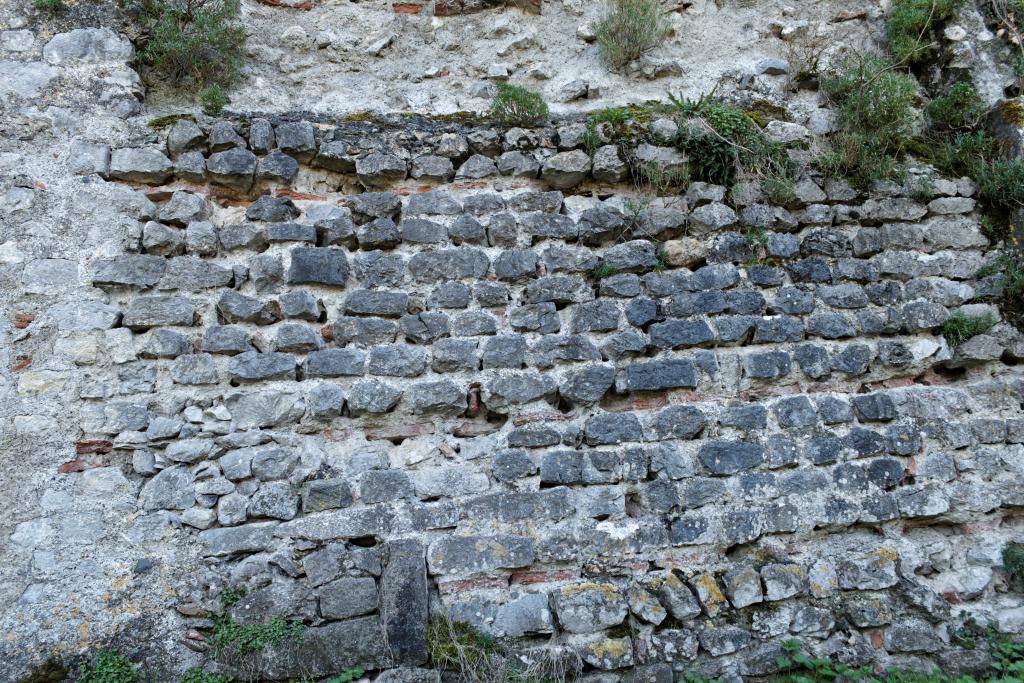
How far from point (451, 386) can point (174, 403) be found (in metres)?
1.25

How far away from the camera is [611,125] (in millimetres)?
4090

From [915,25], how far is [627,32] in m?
1.85

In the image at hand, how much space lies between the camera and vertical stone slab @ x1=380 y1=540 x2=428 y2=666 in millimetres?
3023

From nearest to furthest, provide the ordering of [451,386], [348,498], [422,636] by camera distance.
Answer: [422,636] → [348,498] → [451,386]

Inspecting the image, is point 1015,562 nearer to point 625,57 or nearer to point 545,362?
point 545,362

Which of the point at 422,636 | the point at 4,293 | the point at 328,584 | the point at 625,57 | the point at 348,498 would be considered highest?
the point at 625,57

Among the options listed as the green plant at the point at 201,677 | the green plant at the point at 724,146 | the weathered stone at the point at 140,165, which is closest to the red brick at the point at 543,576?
the green plant at the point at 201,677

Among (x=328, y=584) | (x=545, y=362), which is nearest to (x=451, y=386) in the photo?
(x=545, y=362)

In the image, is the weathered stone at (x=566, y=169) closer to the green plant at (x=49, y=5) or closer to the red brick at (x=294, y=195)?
the red brick at (x=294, y=195)

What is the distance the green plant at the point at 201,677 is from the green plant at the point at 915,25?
4.96 meters

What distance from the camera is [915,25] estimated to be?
178 inches

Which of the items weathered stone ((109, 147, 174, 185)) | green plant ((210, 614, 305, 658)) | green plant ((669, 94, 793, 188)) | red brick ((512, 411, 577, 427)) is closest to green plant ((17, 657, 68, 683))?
green plant ((210, 614, 305, 658))

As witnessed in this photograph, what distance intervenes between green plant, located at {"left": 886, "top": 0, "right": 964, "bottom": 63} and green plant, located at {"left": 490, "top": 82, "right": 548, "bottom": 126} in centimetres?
232

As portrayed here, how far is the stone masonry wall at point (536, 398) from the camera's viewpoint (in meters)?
3.16
